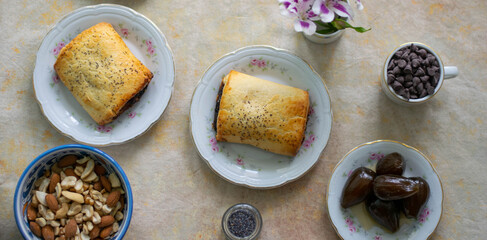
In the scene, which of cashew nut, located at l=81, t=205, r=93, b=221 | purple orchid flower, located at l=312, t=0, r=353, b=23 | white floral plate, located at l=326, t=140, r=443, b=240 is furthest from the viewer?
white floral plate, located at l=326, t=140, r=443, b=240

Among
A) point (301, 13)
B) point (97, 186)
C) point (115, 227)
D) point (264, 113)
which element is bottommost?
point (115, 227)

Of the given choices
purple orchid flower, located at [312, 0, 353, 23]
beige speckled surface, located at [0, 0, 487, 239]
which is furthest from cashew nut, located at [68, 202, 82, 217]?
purple orchid flower, located at [312, 0, 353, 23]

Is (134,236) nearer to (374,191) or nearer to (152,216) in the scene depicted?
(152,216)

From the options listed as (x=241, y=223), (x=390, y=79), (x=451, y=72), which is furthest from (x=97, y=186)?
(x=451, y=72)

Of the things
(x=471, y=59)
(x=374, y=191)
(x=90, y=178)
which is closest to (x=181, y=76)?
(x=90, y=178)

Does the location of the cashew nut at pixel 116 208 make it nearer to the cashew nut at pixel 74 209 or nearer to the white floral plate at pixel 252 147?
the cashew nut at pixel 74 209

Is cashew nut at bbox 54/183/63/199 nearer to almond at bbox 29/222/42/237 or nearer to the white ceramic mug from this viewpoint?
almond at bbox 29/222/42/237

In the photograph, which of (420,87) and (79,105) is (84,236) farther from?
(420,87)

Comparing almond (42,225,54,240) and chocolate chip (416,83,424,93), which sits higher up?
chocolate chip (416,83,424,93)
